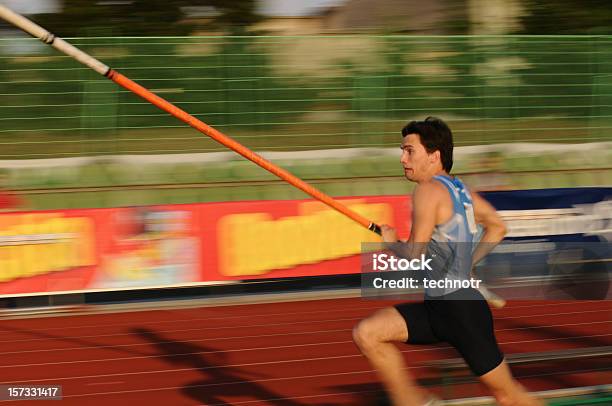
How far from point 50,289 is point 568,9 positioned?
1411 centimetres

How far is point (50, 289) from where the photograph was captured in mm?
10172

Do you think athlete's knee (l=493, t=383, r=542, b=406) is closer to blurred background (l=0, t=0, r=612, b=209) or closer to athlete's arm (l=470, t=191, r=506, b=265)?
athlete's arm (l=470, t=191, r=506, b=265)

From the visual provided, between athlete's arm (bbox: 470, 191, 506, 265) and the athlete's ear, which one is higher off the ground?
the athlete's ear

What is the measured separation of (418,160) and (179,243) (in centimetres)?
599

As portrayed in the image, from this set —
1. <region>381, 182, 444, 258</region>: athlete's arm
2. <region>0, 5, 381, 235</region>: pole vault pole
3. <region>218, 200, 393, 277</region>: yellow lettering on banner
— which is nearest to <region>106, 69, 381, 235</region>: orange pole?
<region>0, 5, 381, 235</region>: pole vault pole

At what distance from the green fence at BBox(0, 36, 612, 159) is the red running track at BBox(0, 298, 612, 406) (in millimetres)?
2196

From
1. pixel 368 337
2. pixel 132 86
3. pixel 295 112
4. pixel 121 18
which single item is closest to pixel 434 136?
pixel 368 337

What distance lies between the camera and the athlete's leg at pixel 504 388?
15.7 feet

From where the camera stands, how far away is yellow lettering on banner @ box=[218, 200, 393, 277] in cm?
1073

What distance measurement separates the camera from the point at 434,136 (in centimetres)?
485

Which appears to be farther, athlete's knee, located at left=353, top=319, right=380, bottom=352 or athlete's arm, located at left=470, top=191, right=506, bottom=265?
athlete's arm, located at left=470, top=191, right=506, bottom=265

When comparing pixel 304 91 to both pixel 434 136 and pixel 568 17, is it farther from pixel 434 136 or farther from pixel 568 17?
pixel 568 17

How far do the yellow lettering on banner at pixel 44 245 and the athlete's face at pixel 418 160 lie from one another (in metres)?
6.02

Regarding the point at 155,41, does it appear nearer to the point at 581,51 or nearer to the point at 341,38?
the point at 341,38
